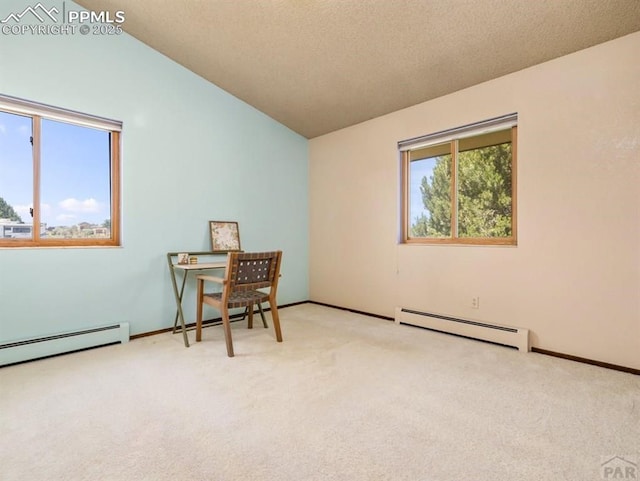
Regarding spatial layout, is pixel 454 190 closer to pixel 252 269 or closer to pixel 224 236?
pixel 252 269

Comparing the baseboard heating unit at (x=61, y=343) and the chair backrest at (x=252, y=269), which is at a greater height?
the chair backrest at (x=252, y=269)

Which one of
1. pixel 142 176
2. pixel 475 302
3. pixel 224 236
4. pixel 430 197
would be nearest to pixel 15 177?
pixel 142 176

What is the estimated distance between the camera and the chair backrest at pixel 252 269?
263cm

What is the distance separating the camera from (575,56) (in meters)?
2.52

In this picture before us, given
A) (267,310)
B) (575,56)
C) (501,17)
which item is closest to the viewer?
(501,17)

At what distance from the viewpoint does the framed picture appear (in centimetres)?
367

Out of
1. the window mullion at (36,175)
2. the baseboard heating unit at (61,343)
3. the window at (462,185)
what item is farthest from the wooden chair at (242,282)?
the window at (462,185)

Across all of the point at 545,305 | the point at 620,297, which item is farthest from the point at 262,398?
the point at 620,297

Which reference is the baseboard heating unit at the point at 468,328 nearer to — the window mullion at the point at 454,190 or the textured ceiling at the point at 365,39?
the window mullion at the point at 454,190

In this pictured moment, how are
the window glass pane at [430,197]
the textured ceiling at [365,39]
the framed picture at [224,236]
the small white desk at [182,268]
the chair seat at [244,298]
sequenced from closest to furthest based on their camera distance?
1. the textured ceiling at [365,39]
2. the chair seat at [244,298]
3. the small white desk at [182,268]
4. the window glass pane at [430,197]
5. the framed picture at [224,236]

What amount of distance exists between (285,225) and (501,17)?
10.3 feet

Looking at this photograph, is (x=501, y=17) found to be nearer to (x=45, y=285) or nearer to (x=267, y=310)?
(x=267, y=310)

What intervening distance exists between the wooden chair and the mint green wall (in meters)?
0.74

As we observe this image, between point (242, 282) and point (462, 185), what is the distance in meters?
2.43
